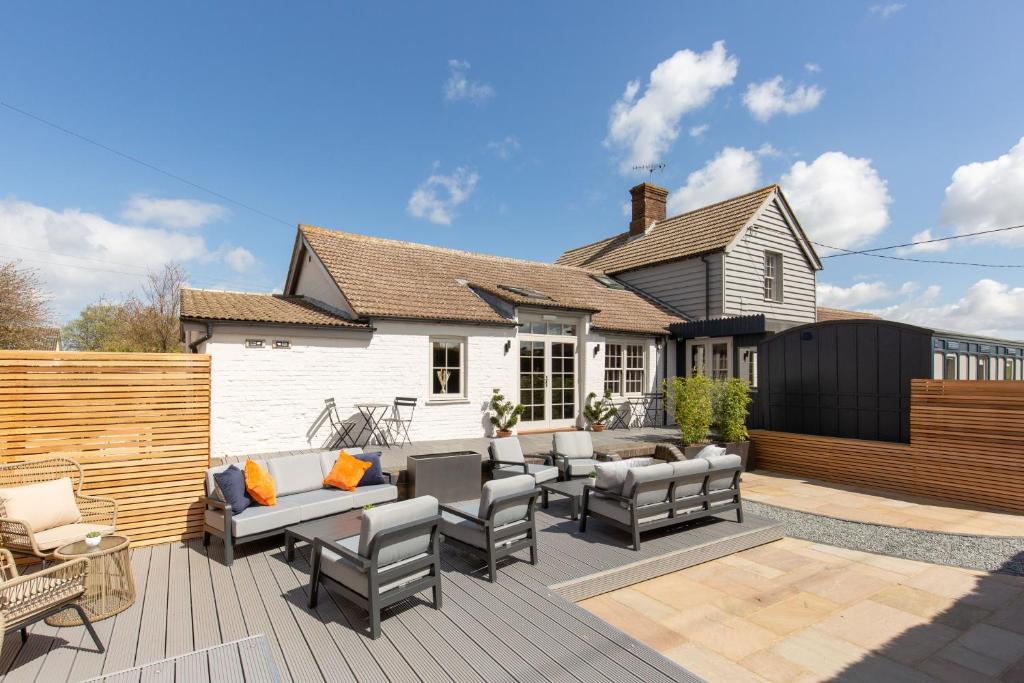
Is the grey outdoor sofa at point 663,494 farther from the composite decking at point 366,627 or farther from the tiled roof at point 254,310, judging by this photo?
the tiled roof at point 254,310

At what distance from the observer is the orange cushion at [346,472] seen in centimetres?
632

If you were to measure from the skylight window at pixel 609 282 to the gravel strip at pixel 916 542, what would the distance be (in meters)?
11.5

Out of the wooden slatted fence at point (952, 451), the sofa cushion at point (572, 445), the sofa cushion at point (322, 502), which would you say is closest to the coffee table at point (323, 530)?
the sofa cushion at point (322, 502)

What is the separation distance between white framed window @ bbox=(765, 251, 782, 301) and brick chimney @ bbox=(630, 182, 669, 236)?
495 cm

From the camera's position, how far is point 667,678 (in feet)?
9.96

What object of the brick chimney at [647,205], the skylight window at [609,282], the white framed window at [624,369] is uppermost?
the brick chimney at [647,205]

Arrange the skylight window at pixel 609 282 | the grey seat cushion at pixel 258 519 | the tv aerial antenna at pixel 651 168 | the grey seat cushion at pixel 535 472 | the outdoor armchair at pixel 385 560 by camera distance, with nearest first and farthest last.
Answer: the outdoor armchair at pixel 385 560 → the grey seat cushion at pixel 258 519 → the grey seat cushion at pixel 535 472 → the skylight window at pixel 609 282 → the tv aerial antenna at pixel 651 168

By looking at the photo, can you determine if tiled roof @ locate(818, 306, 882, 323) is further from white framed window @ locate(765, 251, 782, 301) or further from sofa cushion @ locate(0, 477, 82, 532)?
sofa cushion @ locate(0, 477, 82, 532)

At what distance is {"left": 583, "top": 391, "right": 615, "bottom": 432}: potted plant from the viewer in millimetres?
12773

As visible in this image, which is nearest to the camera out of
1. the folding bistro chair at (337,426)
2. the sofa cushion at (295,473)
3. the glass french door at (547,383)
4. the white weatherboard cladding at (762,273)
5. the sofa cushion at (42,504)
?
the sofa cushion at (42,504)

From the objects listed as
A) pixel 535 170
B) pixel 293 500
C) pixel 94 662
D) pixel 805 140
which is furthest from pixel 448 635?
pixel 535 170

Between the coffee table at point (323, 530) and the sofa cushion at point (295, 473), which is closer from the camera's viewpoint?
the coffee table at point (323, 530)

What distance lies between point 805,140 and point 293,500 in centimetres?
1236

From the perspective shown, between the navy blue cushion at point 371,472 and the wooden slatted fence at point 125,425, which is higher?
the wooden slatted fence at point 125,425
